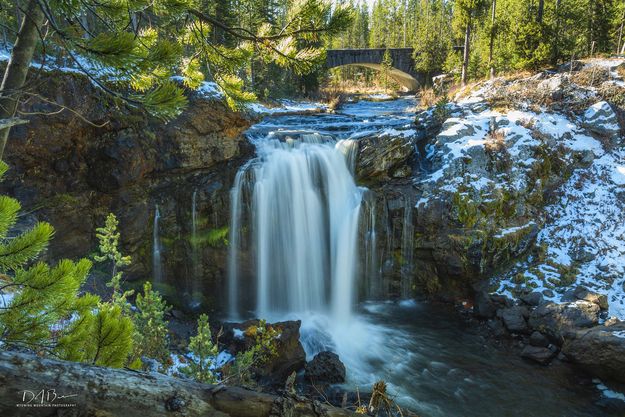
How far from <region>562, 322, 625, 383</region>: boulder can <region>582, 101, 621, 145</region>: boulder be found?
27.6 feet

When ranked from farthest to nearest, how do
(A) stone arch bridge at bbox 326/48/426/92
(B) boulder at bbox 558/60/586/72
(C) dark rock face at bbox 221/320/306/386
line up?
(A) stone arch bridge at bbox 326/48/426/92 → (B) boulder at bbox 558/60/586/72 → (C) dark rock face at bbox 221/320/306/386

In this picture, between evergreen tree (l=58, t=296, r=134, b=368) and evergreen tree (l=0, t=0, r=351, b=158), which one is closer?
evergreen tree (l=58, t=296, r=134, b=368)

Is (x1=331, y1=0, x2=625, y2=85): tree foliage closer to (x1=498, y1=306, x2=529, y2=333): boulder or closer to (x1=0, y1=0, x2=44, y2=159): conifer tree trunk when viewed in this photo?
(x1=0, y1=0, x2=44, y2=159): conifer tree trunk

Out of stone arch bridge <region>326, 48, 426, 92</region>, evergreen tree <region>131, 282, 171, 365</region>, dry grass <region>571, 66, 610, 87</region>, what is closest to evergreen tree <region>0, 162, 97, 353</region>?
evergreen tree <region>131, 282, 171, 365</region>

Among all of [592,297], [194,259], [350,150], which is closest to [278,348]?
[194,259]

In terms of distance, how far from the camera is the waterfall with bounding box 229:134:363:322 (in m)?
11.2

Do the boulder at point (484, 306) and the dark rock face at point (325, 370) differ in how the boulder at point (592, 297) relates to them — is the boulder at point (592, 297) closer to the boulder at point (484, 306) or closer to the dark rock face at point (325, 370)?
the boulder at point (484, 306)

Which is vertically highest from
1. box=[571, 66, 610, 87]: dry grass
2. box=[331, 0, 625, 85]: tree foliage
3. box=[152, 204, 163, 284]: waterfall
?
box=[331, 0, 625, 85]: tree foliage

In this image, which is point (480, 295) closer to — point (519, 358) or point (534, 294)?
point (534, 294)

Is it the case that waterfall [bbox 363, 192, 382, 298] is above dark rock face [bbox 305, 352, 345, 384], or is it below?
above

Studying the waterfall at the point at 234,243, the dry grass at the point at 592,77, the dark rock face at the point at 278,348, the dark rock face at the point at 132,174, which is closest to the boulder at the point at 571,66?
the dry grass at the point at 592,77

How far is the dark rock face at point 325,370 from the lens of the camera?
24.0 ft

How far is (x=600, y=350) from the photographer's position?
7.50m

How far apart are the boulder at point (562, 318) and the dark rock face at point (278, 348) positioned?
5.74 m
